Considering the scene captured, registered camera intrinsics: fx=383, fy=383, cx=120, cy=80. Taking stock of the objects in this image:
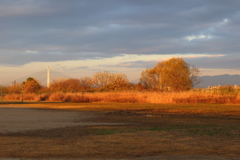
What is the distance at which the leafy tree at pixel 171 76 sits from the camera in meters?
67.9

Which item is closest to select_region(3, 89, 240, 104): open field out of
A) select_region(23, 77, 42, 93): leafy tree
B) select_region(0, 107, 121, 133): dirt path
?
select_region(0, 107, 121, 133): dirt path

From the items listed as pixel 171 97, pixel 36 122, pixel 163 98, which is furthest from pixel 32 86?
pixel 36 122

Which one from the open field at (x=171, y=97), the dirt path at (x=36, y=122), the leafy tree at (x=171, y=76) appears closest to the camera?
the dirt path at (x=36, y=122)

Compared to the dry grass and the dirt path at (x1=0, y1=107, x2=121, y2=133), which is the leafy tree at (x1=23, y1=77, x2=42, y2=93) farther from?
the dirt path at (x1=0, y1=107, x2=121, y2=133)

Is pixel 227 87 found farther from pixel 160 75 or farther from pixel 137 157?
pixel 137 157

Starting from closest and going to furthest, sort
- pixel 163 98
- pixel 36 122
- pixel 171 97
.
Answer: pixel 36 122 < pixel 171 97 < pixel 163 98

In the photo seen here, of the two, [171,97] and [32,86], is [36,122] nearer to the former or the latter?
[171,97]

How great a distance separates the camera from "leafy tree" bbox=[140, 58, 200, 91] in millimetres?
67875

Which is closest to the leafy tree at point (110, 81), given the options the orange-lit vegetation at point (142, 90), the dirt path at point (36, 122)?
the orange-lit vegetation at point (142, 90)

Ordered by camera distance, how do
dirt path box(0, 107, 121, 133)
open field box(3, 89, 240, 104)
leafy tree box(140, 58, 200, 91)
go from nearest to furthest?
dirt path box(0, 107, 121, 133), open field box(3, 89, 240, 104), leafy tree box(140, 58, 200, 91)

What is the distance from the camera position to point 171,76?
224ft

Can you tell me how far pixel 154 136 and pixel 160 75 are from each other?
186ft

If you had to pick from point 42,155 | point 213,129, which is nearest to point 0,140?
point 42,155

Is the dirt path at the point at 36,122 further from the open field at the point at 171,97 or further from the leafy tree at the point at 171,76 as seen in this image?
the leafy tree at the point at 171,76
